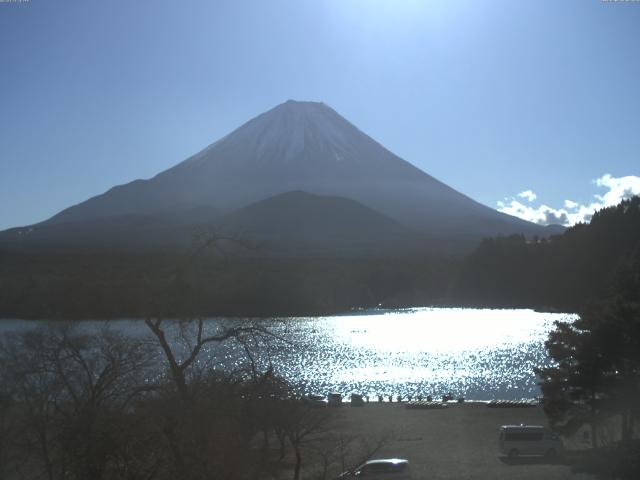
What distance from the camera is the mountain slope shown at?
95.9 metres

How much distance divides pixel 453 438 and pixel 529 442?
A: 123 inches

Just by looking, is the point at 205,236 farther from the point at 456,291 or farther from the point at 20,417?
the point at 456,291

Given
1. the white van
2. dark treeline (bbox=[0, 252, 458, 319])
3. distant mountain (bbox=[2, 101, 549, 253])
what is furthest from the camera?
distant mountain (bbox=[2, 101, 549, 253])

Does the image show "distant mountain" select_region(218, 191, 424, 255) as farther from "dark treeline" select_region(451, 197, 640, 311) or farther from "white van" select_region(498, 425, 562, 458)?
"white van" select_region(498, 425, 562, 458)

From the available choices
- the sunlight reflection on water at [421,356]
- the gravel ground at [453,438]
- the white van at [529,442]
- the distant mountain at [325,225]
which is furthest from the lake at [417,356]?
the distant mountain at [325,225]

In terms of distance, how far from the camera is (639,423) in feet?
40.5

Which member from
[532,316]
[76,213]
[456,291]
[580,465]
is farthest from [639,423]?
[76,213]

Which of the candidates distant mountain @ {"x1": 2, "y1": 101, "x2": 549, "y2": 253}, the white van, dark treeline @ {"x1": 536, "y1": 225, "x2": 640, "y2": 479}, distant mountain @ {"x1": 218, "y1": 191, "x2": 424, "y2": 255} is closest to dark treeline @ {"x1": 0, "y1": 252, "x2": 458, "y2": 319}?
the white van

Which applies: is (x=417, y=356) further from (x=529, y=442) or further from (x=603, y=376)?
(x=603, y=376)

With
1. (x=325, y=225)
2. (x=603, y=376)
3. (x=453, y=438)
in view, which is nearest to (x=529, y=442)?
(x=603, y=376)

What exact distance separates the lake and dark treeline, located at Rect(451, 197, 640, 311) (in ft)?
12.9

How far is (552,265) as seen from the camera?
191 ft

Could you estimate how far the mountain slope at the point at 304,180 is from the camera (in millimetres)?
95875

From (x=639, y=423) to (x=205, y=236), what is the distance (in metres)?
10.4
